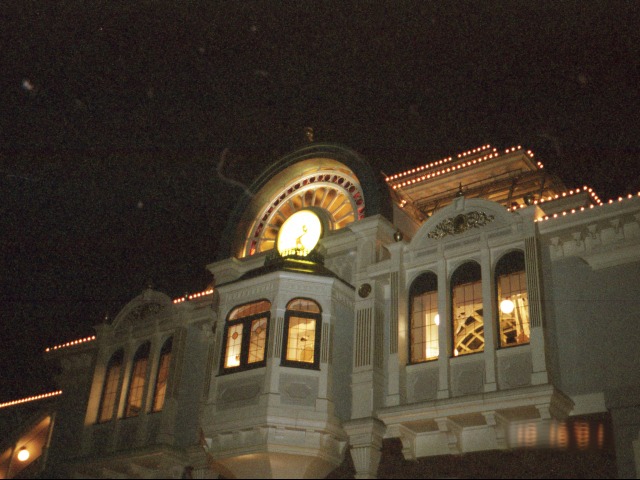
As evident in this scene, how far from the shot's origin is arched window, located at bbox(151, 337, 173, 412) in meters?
24.5

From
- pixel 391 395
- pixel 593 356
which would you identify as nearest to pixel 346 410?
pixel 391 395

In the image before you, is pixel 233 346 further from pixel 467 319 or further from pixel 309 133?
pixel 309 133

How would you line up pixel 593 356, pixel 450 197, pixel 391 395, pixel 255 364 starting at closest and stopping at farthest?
1. pixel 593 356
2. pixel 391 395
3. pixel 255 364
4. pixel 450 197

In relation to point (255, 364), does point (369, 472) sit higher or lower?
lower

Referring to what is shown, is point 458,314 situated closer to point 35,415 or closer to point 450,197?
point 450,197

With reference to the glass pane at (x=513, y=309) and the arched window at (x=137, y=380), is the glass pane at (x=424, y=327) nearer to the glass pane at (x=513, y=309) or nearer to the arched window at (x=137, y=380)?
the glass pane at (x=513, y=309)

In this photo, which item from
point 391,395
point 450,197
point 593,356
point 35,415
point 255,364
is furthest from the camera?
point 35,415

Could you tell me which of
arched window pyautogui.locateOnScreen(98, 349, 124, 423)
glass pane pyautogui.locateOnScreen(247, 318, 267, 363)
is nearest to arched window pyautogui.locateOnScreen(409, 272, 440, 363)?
glass pane pyautogui.locateOnScreen(247, 318, 267, 363)

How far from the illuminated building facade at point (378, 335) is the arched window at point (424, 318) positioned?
0.13 ft

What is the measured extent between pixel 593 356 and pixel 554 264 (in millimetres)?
2715

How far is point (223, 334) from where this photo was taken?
22.2 meters

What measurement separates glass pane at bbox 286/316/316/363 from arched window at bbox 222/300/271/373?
2.30 feet

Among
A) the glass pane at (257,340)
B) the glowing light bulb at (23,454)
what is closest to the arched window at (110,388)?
the glowing light bulb at (23,454)

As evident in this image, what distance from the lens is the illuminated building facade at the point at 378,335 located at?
1823 cm
